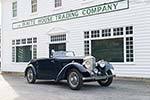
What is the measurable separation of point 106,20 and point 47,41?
5510 mm

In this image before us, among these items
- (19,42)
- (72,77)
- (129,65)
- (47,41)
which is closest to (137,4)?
(129,65)

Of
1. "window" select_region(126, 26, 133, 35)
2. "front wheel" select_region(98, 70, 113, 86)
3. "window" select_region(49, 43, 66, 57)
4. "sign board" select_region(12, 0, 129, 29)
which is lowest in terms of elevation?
"front wheel" select_region(98, 70, 113, 86)

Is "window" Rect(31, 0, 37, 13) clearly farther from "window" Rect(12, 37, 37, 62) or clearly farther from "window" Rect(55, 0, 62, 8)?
"window" Rect(55, 0, 62, 8)

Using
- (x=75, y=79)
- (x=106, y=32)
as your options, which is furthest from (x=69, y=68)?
(x=106, y=32)

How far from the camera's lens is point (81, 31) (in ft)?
57.1

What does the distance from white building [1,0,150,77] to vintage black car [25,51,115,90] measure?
3.39 meters

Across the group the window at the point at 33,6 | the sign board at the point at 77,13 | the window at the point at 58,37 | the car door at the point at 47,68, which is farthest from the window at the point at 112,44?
the window at the point at 33,6

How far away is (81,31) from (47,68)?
5.35 meters

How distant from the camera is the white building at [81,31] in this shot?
1451cm

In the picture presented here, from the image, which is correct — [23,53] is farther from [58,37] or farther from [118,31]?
[118,31]

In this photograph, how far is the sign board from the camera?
50.5 feet

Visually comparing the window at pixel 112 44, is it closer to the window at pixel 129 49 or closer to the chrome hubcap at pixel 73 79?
the window at pixel 129 49

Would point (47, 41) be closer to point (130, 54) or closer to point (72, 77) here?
point (130, 54)

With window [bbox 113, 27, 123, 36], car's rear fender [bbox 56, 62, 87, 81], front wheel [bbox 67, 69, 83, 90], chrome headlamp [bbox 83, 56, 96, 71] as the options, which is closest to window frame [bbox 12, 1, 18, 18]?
window [bbox 113, 27, 123, 36]
